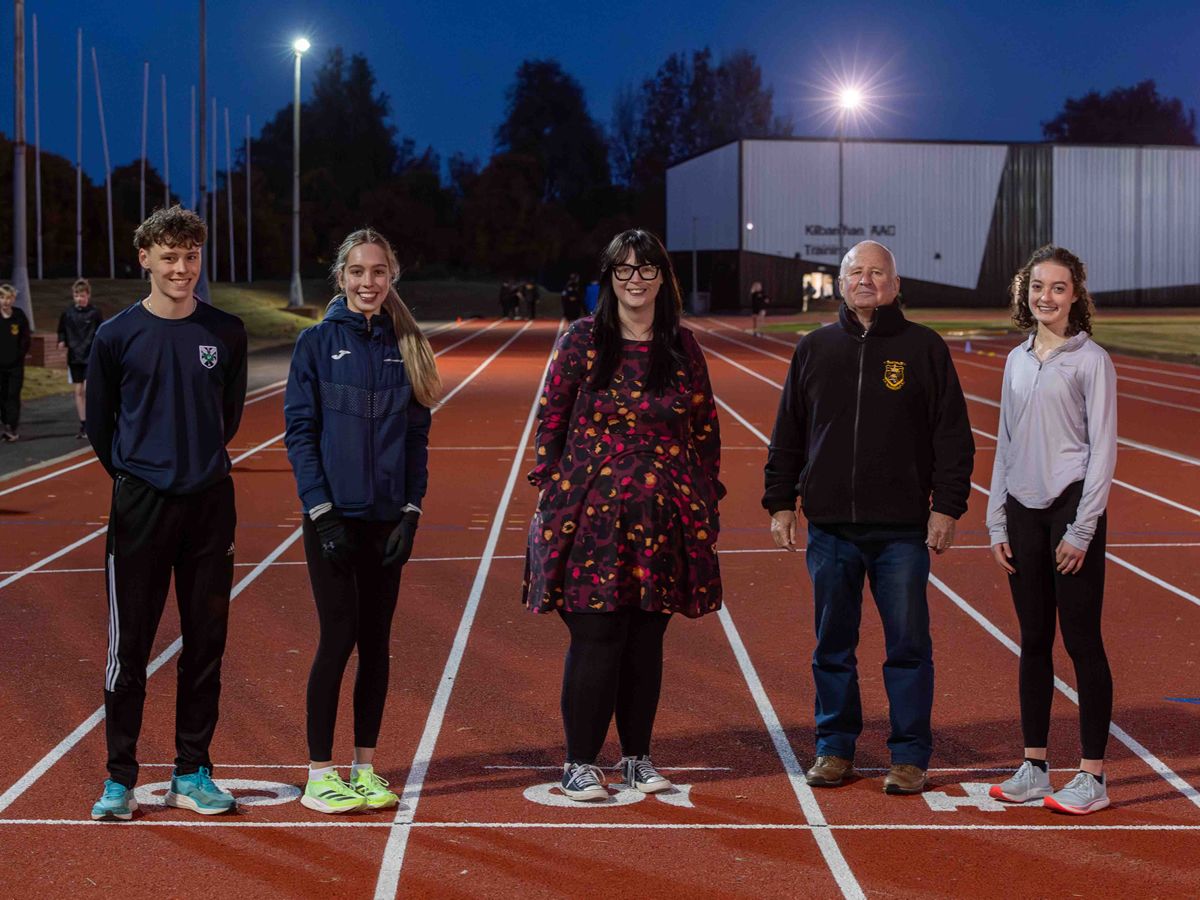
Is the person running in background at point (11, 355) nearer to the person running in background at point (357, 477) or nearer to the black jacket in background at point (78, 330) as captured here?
the black jacket in background at point (78, 330)

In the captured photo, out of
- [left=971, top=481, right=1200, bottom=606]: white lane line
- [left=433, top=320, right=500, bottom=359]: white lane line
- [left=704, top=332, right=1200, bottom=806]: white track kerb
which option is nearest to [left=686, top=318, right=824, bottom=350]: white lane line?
[left=433, top=320, right=500, bottom=359]: white lane line

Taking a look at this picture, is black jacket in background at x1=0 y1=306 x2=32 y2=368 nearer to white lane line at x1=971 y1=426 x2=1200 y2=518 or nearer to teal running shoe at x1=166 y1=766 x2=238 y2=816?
white lane line at x1=971 y1=426 x2=1200 y2=518

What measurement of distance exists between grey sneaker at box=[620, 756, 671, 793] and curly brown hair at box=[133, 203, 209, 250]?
2.15 m

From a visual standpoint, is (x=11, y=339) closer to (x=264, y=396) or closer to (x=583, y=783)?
(x=264, y=396)

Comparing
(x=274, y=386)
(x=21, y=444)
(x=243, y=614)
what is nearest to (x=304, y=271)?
(x=274, y=386)

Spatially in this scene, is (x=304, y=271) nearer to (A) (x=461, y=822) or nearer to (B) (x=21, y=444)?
(B) (x=21, y=444)

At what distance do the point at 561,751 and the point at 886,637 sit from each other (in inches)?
51.2

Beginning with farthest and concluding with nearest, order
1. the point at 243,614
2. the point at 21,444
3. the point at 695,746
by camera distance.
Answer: the point at 21,444 → the point at 243,614 → the point at 695,746

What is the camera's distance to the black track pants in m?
5.16

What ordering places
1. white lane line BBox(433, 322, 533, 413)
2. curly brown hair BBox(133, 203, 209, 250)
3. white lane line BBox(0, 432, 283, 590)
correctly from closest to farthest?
curly brown hair BBox(133, 203, 209, 250), white lane line BBox(0, 432, 283, 590), white lane line BBox(433, 322, 533, 413)

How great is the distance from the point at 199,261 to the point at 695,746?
8.05 feet

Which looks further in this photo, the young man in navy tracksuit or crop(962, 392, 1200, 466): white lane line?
crop(962, 392, 1200, 466): white lane line

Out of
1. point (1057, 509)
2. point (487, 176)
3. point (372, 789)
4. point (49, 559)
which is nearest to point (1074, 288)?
point (1057, 509)

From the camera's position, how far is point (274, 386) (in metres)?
26.6
